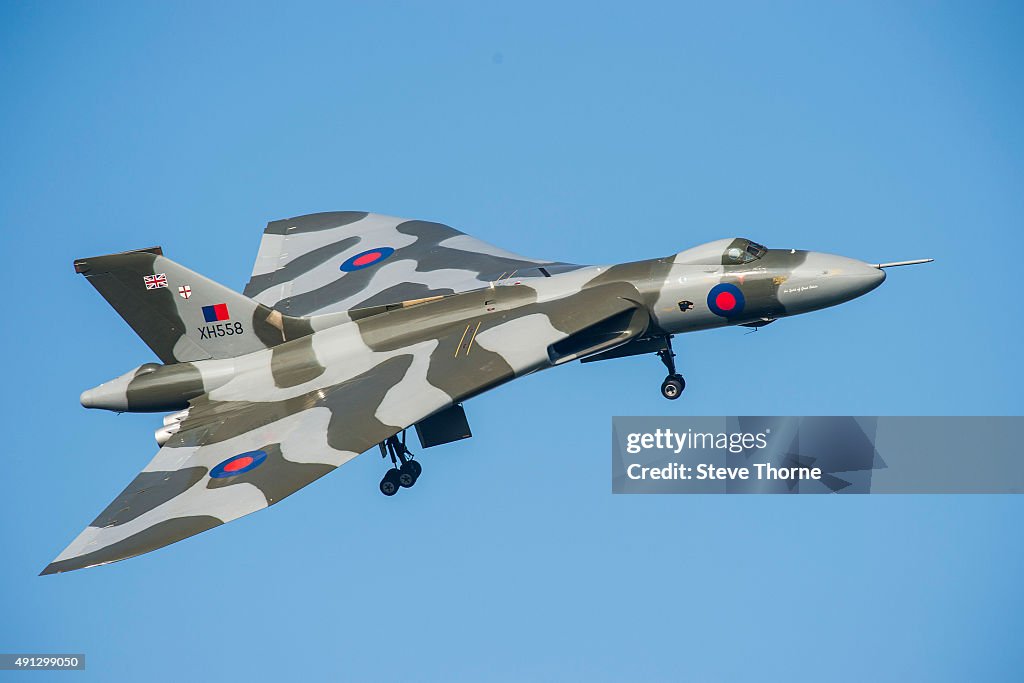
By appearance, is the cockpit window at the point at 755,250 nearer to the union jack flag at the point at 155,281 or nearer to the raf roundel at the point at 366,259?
the raf roundel at the point at 366,259

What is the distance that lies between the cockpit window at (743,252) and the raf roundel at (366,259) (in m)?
11.1

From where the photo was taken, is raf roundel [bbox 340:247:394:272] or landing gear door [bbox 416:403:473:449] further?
raf roundel [bbox 340:247:394:272]

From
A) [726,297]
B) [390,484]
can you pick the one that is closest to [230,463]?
[390,484]

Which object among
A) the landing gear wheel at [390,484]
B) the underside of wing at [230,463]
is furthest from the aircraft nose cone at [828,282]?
the landing gear wheel at [390,484]

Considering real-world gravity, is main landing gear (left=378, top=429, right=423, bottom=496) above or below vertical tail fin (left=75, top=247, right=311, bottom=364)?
below

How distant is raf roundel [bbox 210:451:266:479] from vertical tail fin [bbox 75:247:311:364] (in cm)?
437

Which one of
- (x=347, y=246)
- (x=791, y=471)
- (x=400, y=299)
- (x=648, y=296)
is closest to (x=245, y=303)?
(x=400, y=299)

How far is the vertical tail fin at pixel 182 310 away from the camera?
35.7 metres

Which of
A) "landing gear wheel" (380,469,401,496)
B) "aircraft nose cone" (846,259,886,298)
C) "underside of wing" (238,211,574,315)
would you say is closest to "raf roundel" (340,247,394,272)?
"underside of wing" (238,211,574,315)

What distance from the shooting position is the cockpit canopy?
34.5 m

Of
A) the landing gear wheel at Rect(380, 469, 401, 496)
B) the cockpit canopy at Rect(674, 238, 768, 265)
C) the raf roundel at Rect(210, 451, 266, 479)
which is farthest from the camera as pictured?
the landing gear wheel at Rect(380, 469, 401, 496)

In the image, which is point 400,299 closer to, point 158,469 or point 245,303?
point 245,303

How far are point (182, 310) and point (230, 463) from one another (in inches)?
220

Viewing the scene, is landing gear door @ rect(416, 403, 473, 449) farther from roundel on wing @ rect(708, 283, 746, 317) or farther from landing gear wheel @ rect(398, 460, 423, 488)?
roundel on wing @ rect(708, 283, 746, 317)
